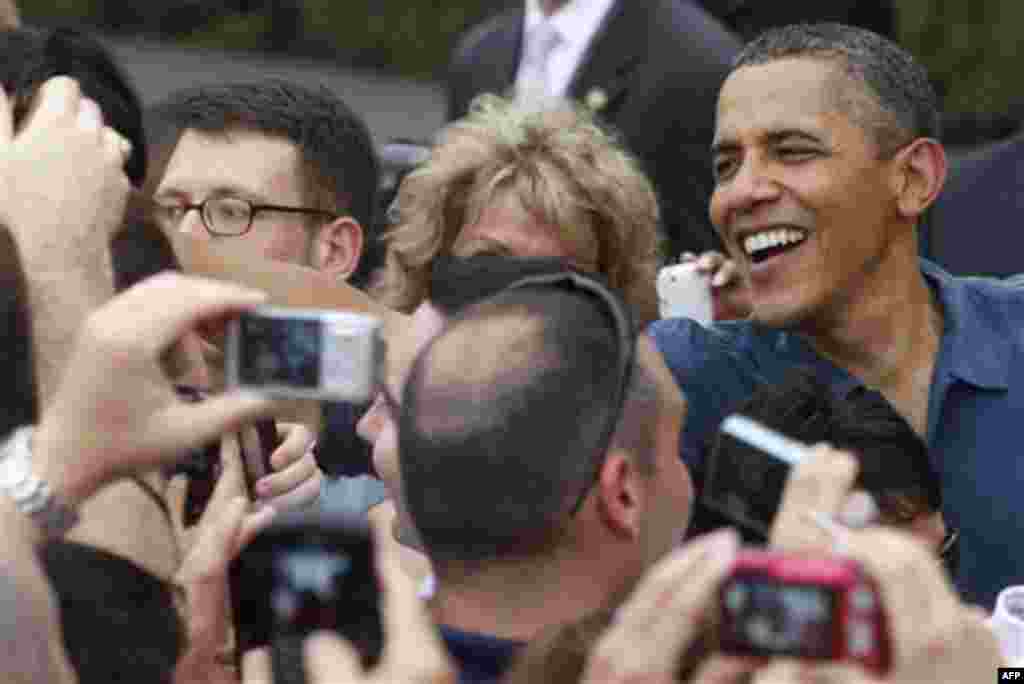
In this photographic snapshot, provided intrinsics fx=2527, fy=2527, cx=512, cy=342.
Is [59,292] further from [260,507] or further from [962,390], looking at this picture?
[962,390]

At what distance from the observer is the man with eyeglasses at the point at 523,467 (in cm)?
289

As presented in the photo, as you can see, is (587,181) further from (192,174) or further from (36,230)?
(36,230)

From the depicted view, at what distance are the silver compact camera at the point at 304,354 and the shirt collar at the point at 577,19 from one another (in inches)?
157

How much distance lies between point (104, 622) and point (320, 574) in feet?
1.53

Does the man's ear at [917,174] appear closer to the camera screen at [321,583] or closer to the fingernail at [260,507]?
the fingernail at [260,507]

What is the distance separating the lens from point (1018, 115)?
885 cm

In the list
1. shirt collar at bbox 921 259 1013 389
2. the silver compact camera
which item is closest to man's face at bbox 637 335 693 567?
the silver compact camera

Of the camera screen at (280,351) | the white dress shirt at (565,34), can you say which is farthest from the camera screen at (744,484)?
the white dress shirt at (565,34)

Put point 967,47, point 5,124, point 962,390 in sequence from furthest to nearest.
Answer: point 967,47
point 962,390
point 5,124

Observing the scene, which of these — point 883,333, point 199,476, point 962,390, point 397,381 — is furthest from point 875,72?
point 199,476

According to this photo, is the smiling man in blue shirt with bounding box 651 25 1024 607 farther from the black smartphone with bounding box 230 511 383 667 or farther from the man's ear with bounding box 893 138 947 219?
the black smartphone with bounding box 230 511 383 667

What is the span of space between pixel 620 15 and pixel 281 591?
13.7 ft

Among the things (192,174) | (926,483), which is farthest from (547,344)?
(192,174)

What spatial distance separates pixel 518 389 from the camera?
9.61 ft
